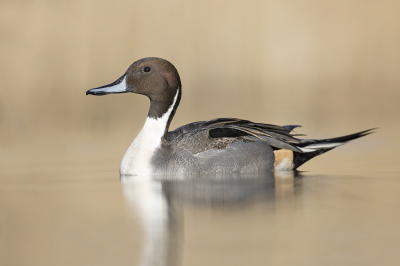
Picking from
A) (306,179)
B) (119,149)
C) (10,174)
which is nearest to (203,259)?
(306,179)

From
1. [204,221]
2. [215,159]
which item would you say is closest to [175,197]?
[204,221]

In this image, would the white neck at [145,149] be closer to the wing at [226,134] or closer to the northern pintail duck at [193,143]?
the northern pintail duck at [193,143]

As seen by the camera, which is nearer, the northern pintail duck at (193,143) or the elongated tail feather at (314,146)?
the northern pintail duck at (193,143)

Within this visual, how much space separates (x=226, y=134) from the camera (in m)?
6.46

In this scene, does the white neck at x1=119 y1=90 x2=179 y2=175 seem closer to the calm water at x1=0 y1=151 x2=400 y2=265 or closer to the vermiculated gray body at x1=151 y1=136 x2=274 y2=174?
the vermiculated gray body at x1=151 y1=136 x2=274 y2=174

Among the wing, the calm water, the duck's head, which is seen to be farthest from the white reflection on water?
the duck's head

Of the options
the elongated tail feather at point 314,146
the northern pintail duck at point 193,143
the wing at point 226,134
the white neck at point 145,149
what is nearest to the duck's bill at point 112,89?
the northern pintail duck at point 193,143

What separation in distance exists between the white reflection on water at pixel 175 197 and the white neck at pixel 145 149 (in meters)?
0.13

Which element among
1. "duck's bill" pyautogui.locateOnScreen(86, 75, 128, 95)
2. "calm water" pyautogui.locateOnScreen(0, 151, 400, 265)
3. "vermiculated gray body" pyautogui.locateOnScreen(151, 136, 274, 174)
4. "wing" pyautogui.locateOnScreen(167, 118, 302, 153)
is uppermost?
"duck's bill" pyautogui.locateOnScreen(86, 75, 128, 95)

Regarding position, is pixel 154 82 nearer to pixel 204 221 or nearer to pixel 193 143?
pixel 193 143

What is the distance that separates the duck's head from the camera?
656 centimetres

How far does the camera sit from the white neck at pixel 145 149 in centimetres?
620

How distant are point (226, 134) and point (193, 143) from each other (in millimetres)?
390

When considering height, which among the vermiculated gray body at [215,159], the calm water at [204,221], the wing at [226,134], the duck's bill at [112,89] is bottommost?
the calm water at [204,221]
